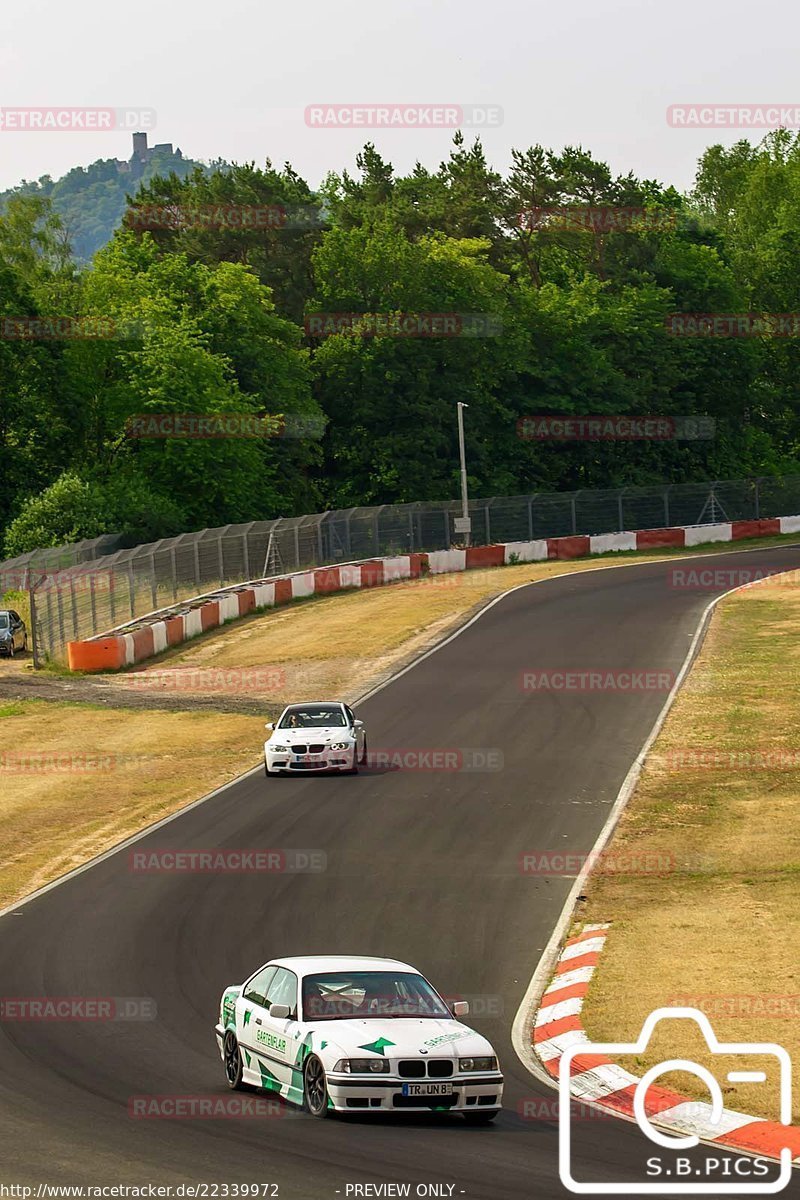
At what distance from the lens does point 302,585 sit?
2527 inches

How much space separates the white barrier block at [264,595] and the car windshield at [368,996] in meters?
46.7

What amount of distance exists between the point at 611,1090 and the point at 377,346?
7951cm

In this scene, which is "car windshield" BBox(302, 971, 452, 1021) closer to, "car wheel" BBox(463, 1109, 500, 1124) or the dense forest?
"car wheel" BBox(463, 1109, 500, 1124)

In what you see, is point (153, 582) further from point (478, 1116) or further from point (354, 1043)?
point (478, 1116)

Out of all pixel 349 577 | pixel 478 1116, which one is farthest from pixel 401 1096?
pixel 349 577

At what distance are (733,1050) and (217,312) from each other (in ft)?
248

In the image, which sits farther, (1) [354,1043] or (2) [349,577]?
(2) [349,577]

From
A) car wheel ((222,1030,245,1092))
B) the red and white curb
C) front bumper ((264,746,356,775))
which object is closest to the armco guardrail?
front bumper ((264,746,356,775))

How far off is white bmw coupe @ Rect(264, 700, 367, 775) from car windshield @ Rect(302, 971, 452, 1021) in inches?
698

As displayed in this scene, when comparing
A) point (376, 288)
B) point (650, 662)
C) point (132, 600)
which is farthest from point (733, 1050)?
point (376, 288)

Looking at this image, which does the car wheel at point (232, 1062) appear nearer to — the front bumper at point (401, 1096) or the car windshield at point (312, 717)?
the front bumper at point (401, 1096)

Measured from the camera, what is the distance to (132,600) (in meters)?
56.4

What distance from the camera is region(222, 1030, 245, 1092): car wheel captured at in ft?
47.5

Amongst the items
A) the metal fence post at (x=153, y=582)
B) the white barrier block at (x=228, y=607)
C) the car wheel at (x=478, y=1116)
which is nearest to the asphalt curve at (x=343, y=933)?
the car wheel at (x=478, y=1116)
